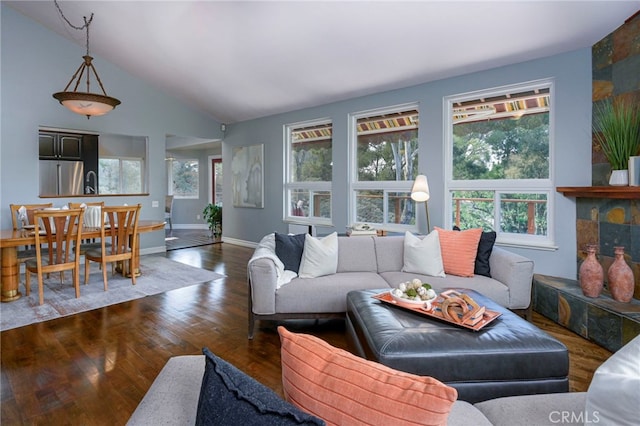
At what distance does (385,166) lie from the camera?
17.3 ft

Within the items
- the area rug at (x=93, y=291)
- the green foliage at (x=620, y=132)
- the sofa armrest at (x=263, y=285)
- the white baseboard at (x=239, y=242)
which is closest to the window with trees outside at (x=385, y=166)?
the green foliage at (x=620, y=132)

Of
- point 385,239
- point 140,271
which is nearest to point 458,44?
point 385,239

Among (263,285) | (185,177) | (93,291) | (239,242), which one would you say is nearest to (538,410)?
(263,285)

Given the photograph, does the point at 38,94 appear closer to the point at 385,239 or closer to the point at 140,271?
the point at 140,271

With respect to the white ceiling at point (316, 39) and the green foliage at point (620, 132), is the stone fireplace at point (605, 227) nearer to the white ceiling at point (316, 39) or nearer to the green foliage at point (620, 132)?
the green foliage at point (620, 132)

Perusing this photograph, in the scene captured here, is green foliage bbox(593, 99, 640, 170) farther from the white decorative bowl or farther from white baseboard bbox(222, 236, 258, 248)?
white baseboard bbox(222, 236, 258, 248)

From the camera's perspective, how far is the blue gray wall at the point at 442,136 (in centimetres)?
364

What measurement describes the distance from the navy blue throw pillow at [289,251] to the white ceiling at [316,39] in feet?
8.21

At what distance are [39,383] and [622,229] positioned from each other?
4744mm

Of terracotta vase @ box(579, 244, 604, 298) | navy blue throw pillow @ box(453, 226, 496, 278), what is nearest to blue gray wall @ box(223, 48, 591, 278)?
terracotta vase @ box(579, 244, 604, 298)

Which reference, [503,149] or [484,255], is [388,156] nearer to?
[503,149]

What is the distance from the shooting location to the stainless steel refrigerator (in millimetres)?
5984

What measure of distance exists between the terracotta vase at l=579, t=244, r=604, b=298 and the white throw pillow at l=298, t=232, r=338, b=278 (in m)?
2.19

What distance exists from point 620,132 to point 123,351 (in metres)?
4.57
